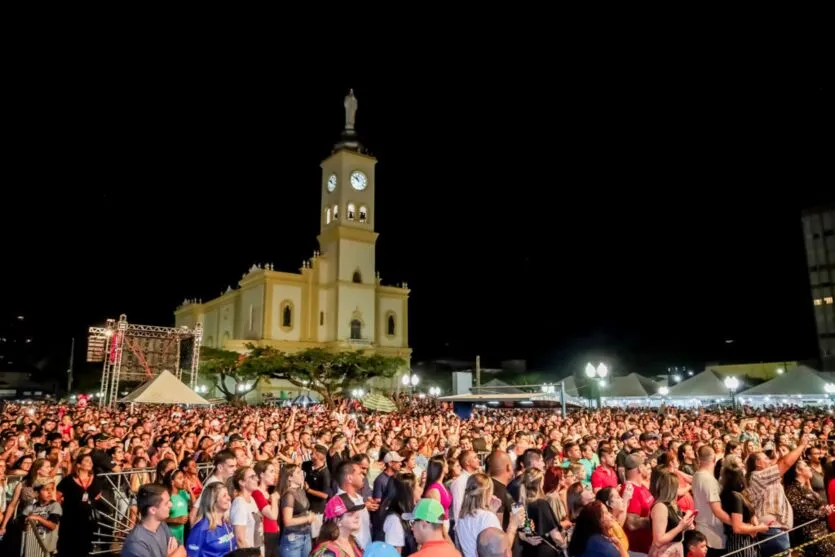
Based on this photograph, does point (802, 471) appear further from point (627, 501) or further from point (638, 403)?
point (638, 403)

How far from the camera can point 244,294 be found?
61.6 m

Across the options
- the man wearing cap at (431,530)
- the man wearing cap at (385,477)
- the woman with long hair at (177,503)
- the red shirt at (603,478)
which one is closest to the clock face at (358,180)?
the man wearing cap at (385,477)

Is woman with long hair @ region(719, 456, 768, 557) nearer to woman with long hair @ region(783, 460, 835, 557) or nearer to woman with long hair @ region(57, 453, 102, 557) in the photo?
woman with long hair @ region(783, 460, 835, 557)

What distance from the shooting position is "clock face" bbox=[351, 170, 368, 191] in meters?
60.6

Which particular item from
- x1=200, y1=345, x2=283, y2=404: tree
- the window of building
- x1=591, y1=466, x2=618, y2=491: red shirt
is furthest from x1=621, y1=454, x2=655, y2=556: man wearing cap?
the window of building

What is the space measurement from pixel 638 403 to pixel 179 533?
129 feet

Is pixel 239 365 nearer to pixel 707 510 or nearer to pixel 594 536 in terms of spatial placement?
pixel 707 510

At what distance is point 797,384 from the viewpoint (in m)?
29.9

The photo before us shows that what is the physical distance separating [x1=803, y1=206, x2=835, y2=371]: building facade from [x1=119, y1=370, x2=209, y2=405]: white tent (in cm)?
5160

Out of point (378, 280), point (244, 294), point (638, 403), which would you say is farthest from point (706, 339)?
point (244, 294)

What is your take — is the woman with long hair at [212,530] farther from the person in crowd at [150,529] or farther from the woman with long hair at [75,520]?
the woman with long hair at [75,520]

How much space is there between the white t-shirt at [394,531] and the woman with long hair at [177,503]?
2164 millimetres

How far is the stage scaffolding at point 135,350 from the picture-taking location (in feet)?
104

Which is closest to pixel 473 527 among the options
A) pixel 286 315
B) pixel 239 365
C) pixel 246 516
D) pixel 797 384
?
pixel 246 516
